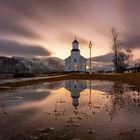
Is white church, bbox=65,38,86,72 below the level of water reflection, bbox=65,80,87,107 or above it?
above

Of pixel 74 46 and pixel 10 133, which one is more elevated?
pixel 74 46

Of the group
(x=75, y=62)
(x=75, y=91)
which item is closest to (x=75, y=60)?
(x=75, y=62)

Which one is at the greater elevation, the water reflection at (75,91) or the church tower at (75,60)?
the church tower at (75,60)

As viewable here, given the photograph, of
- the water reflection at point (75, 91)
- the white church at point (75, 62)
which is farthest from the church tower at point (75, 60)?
the water reflection at point (75, 91)

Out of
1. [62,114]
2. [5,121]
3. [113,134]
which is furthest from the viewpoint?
[62,114]

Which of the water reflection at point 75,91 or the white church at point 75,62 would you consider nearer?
Result: the water reflection at point 75,91

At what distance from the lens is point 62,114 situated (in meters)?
10.3

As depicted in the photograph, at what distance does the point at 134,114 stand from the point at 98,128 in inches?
121

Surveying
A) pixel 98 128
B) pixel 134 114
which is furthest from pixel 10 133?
pixel 134 114

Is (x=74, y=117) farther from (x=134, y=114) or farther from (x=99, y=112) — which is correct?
(x=134, y=114)

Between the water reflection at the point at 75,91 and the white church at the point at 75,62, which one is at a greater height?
the white church at the point at 75,62

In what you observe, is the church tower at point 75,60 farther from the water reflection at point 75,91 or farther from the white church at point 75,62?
the water reflection at point 75,91

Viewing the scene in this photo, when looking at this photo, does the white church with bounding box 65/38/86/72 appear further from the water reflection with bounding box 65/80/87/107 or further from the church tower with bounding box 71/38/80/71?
the water reflection with bounding box 65/80/87/107

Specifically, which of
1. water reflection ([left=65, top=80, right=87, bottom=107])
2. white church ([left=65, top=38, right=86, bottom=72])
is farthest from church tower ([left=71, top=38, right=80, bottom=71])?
water reflection ([left=65, top=80, right=87, bottom=107])
